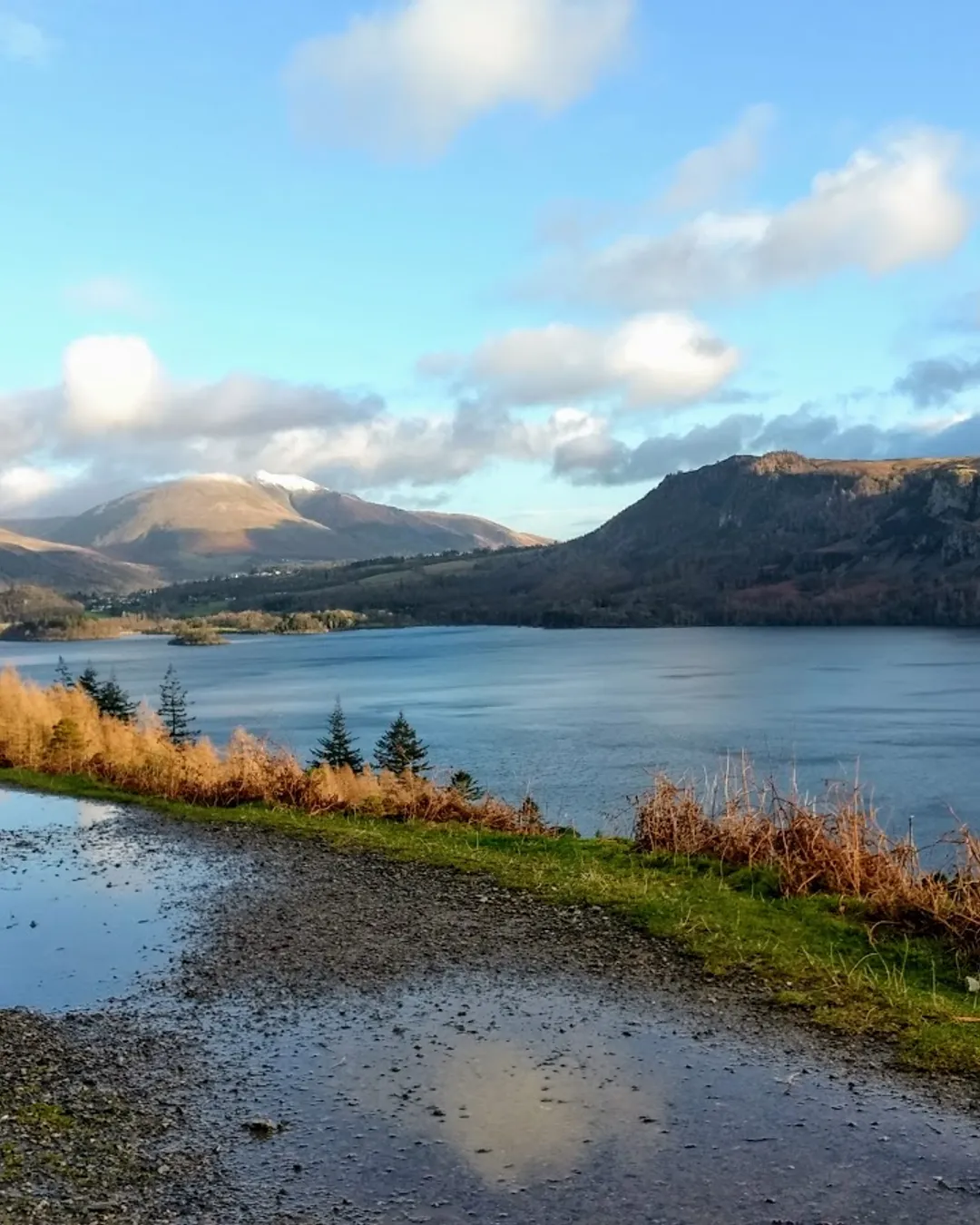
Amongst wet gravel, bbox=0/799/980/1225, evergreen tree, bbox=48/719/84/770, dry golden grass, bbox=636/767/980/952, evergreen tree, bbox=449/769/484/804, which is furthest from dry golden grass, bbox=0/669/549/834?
wet gravel, bbox=0/799/980/1225

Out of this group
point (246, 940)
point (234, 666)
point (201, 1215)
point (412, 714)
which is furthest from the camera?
point (234, 666)

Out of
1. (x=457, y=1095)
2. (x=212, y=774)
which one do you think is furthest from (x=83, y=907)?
(x=212, y=774)

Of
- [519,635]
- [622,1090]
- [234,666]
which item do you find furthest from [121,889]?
[519,635]

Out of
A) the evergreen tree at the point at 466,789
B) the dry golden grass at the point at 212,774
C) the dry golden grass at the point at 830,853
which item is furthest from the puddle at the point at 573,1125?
the evergreen tree at the point at 466,789

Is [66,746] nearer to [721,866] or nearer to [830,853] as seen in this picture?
[721,866]

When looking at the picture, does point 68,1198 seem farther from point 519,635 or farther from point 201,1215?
point 519,635

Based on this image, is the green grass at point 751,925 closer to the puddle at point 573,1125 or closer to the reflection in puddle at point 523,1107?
the puddle at point 573,1125

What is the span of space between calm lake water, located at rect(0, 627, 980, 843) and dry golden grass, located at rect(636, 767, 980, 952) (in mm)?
4441

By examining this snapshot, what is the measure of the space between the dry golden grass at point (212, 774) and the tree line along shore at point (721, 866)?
4 cm

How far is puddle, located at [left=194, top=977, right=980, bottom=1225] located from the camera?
4.80m

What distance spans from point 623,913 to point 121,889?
4.99 meters

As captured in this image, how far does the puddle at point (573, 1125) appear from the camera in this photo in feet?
15.7

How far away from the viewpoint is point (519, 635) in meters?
142

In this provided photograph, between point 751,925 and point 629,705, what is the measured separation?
168ft
